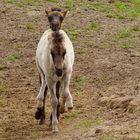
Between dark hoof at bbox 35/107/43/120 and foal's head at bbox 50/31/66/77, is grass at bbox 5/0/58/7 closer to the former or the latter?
dark hoof at bbox 35/107/43/120

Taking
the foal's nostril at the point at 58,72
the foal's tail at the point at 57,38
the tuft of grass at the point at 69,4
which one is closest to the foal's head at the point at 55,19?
the foal's tail at the point at 57,38

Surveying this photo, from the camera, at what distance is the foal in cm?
989

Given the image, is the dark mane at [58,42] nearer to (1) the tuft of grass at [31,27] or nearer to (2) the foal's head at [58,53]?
(2) the foal's head at [58,53]

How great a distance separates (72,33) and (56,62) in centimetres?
737

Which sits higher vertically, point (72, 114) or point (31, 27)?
point (31, 27)

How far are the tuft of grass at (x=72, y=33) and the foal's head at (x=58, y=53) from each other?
6.81 metres

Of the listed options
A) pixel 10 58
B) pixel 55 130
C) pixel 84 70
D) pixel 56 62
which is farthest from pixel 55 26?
pixel 10 58

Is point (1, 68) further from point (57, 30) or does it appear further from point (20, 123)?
Result: point (57, 30)

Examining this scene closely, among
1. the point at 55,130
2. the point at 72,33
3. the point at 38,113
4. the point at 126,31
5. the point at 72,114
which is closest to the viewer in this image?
the point at 55,130

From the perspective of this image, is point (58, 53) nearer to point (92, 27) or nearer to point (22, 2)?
point (92, 27)

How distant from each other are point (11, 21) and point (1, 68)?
3787 mm

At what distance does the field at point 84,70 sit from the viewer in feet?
34.3

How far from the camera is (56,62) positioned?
9.86 m

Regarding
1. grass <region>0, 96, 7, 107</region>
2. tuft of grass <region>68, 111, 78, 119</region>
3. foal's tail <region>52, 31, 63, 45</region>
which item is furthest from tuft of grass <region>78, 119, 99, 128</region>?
grass <region>0, 96, 7, 107</region>
